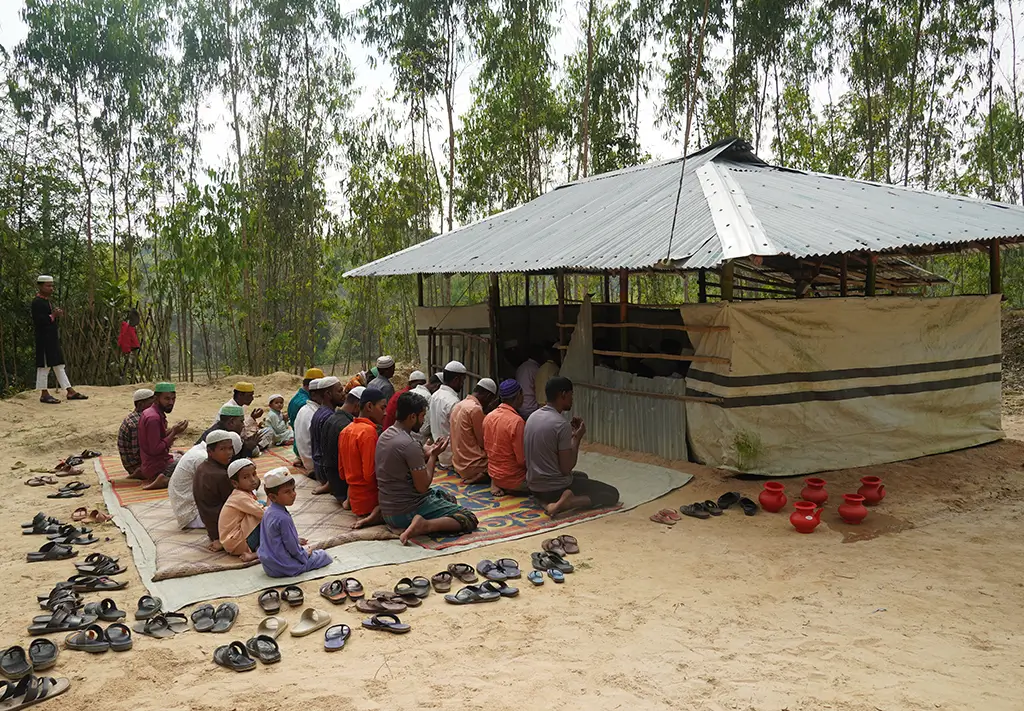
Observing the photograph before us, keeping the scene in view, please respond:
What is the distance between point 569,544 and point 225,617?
2222mm

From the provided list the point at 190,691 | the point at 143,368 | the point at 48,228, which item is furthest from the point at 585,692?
the point at 48,228

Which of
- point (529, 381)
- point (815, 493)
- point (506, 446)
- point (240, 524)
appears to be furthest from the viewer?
point (529, 381)

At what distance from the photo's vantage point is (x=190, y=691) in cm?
312

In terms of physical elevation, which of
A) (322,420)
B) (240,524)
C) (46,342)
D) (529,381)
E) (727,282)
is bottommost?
(240,524)

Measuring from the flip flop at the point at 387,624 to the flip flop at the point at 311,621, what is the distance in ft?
0.68

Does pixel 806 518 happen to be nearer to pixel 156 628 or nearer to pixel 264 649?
pixel 264 649

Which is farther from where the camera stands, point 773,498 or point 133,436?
point 133,436

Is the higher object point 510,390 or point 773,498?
point 510,390

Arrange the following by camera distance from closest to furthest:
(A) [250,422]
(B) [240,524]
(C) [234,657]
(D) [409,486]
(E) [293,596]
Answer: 1. (C) [234,657]
2. (E) [293,596]
3. (B) [240,524]
4. (D) [409,486]
5. (A) [250,422]

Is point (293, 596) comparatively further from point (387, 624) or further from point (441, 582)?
point (441, 582)

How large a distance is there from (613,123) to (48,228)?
1151cm

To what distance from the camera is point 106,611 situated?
152 inches

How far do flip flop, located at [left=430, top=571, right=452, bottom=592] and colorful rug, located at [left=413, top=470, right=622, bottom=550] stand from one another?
1.89 ft

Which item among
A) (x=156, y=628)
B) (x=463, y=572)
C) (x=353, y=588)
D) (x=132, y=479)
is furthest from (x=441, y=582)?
(x=132, y=479)
